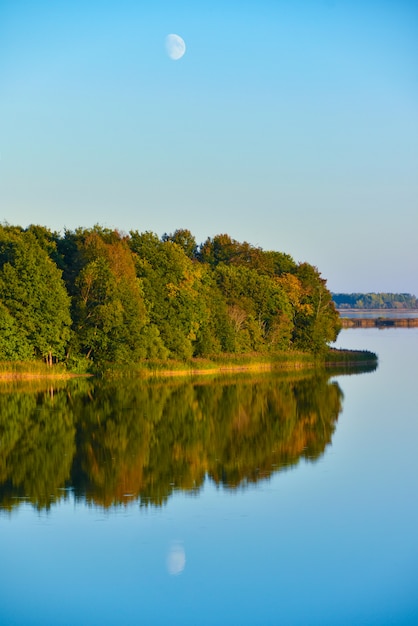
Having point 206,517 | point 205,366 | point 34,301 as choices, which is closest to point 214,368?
point 205,366

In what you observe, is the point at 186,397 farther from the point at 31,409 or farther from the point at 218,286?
the point at 218,286

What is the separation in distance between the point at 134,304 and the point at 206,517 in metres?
38.6

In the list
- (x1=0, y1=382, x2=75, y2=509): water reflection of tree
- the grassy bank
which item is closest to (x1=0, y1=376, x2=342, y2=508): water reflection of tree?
(x1=0, y1=382, x2=75, y2=509): water reflection of tree

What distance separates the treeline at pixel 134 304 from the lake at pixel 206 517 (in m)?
14.9

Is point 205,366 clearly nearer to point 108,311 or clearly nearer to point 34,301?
point 108,311

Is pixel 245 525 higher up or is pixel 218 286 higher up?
pixel 218 286

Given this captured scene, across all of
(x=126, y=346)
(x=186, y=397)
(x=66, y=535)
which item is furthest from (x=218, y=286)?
(x=66, y=535)

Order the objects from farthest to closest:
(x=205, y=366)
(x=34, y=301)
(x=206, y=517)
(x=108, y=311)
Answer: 1. (x=205, y=366)
2. (x=108, y=311)
3. (x=34, y=301)
4. (x=206, y=517)

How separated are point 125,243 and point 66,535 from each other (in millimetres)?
46472

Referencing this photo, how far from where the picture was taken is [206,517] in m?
22.3

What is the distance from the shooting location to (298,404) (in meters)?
46.2

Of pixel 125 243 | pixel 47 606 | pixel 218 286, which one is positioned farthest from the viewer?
pixel 218 286

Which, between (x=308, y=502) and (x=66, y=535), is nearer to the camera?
(x=66, y=535)

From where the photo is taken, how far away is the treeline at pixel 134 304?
56.0 metres
